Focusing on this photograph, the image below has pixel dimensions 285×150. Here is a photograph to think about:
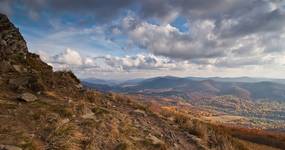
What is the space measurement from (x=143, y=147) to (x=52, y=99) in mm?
5500

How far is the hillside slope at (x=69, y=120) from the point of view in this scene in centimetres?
927

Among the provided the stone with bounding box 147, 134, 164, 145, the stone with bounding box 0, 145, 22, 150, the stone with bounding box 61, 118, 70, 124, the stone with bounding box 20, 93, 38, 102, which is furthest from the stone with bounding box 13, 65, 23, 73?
the stone with bounding box 147, 134, 164, 145

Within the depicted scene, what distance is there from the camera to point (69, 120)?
433 inches

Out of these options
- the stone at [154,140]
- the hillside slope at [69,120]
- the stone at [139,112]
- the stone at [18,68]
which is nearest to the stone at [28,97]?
the hillside slope at [69,120]

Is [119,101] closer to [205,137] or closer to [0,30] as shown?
[205,137]

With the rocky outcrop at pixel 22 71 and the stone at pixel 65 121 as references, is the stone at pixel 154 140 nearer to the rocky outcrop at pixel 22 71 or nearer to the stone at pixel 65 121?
the stone at pixel 65 121

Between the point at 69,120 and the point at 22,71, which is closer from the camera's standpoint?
the point at 69,120

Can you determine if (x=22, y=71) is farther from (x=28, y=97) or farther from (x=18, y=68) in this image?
(x=28, y=97)

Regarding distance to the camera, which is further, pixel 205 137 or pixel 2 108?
pixel 205 137

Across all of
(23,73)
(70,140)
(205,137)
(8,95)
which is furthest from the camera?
(23,73)

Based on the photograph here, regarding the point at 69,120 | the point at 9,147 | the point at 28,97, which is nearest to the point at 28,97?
the point at 28,97

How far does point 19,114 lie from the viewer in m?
10.5

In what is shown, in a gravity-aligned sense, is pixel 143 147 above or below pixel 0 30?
below

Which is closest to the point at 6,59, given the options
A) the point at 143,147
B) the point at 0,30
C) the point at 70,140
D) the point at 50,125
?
the point at 0,30
